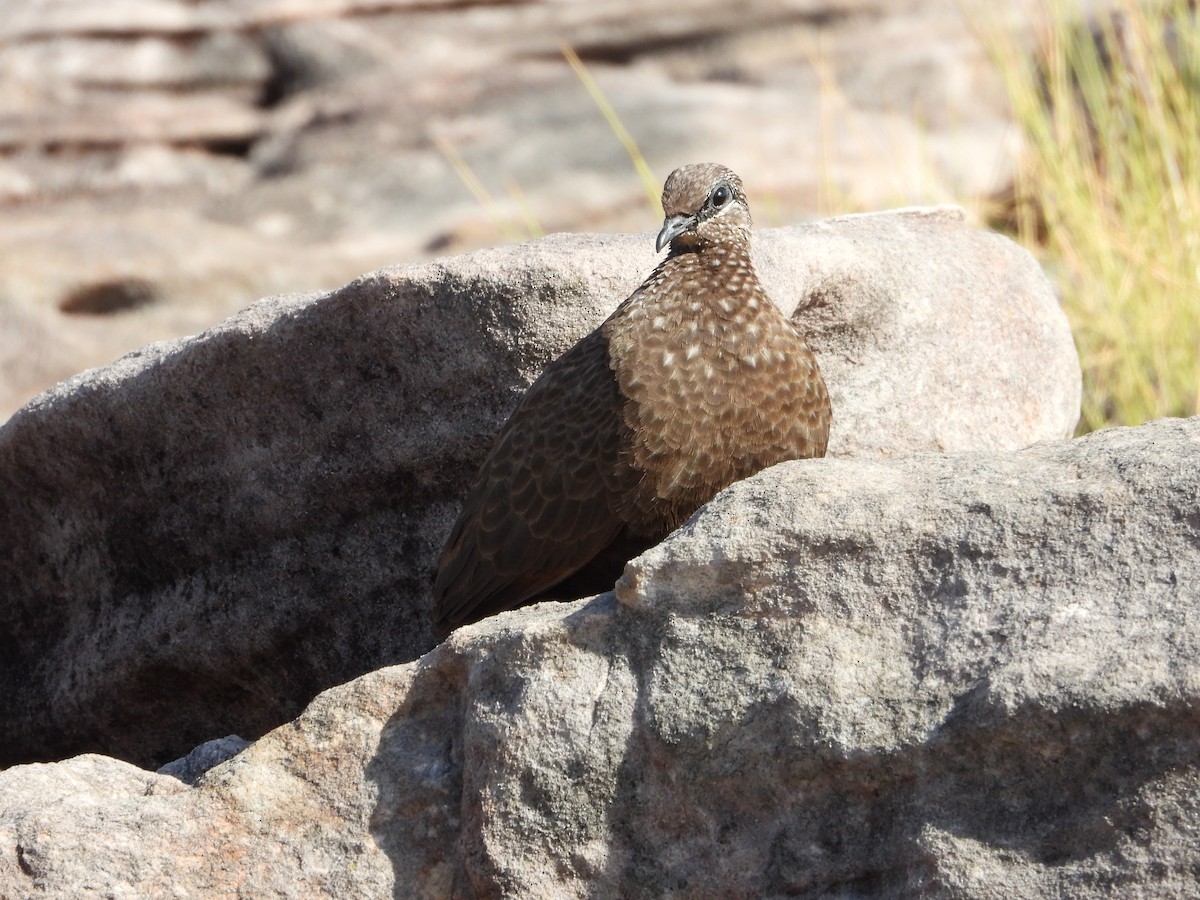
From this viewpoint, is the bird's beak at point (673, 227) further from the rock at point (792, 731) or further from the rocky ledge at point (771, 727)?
the rock at point (792, 731)

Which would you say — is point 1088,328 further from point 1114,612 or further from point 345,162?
point 345,162

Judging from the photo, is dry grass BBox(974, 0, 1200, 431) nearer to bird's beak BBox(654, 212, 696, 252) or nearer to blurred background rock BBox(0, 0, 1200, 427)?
bird's beak BBox(654, 212, 696, 252)

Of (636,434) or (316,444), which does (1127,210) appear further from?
(316,444)

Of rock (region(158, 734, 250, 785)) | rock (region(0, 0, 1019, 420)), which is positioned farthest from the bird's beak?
rock (region(0, 0, 1019, 420))

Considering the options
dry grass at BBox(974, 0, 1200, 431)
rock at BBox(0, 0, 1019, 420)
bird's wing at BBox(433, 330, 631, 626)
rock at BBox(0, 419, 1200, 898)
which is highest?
→ rock at BBox(0, 0, 1019, 420)

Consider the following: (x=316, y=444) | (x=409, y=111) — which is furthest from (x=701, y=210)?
A: (x=409, y=111)

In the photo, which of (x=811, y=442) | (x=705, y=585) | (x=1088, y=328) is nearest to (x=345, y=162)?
(x=1088, y=328)
